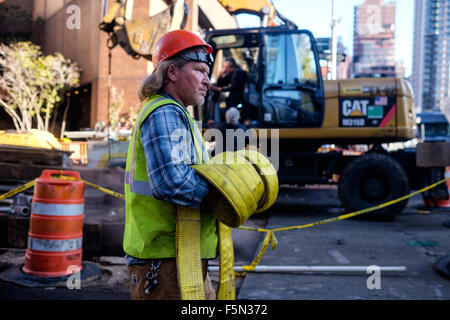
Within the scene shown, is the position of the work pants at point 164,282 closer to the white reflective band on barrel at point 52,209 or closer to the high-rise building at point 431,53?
the white reflective band on barrel at point 52,209

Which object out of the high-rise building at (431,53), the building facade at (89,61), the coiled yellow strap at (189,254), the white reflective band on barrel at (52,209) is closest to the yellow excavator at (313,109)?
the white reflective band on barrel at (52,209)

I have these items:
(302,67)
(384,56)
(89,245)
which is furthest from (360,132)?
(384,56)

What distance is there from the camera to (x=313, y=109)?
848 centimetres

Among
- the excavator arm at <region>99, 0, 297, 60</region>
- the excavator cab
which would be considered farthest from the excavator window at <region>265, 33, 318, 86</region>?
the excavator arm at <region>99, 0, 297, 60</region>

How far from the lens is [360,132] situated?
28.1 ft

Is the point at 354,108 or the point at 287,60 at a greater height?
the point at 287,60

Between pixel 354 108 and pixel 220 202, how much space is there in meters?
7.38

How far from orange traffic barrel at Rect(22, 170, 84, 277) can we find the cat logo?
5818 millimetres

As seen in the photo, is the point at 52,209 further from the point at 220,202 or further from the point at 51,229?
the point at 220,202

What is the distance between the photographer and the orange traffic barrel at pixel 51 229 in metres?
4.41

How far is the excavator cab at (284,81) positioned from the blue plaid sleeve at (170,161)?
6.66m

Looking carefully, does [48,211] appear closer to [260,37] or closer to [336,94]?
[260,37]

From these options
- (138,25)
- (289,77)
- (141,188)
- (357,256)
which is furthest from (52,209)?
(289,77)

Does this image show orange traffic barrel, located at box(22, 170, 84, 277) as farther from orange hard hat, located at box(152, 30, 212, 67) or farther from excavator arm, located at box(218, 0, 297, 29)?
excavator arm, located at box(218, 0, 297, 29)
